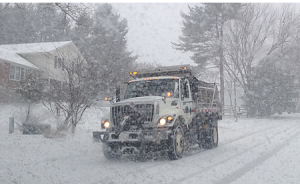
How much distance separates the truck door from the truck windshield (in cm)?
19

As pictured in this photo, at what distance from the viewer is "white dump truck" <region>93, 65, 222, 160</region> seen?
24.6ft

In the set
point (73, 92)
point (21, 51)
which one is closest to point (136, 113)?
point (73, 92)

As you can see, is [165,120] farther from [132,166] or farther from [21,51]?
[21,51]

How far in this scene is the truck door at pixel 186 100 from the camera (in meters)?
8.62

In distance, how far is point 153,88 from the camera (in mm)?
8945

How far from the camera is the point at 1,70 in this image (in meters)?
24.3

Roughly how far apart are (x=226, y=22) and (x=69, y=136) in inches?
A: 854

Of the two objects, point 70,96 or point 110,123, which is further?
point 70,96

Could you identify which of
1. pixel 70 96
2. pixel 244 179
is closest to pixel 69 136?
pixel 70 96

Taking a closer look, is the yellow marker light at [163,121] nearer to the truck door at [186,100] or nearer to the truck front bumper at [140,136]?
the truck front bumper at [140,136]

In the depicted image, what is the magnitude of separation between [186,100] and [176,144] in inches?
62.4

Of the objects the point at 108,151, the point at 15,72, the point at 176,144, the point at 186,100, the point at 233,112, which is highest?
the point at 15,72

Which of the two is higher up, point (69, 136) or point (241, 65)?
point (241, 65)

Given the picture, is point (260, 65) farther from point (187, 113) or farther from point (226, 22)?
point (187, 113)
